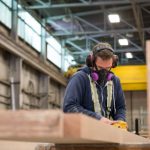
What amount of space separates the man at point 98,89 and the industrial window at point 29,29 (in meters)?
9.52

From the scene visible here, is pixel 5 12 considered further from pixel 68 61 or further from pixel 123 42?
pixel 68 61

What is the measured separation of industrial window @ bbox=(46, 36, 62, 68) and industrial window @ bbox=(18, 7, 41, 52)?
1068mm

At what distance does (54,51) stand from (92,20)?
7.86ft

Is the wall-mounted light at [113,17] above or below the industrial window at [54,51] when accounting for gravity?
above

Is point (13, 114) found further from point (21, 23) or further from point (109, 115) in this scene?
point (21, 23)

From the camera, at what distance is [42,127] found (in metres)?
1.00

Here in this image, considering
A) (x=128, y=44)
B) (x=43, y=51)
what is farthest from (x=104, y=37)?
(x=43, y=51)

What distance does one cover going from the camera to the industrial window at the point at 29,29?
1230 cm

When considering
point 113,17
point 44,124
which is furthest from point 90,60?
point 113,17

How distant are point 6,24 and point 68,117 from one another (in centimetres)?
1040

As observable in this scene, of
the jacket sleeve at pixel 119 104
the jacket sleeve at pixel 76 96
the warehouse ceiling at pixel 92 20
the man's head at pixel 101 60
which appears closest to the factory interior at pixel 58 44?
the warehouse ceiling at pixel 92 20

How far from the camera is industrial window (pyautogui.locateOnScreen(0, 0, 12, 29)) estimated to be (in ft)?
35.6

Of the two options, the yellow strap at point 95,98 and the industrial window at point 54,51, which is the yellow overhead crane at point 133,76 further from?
the yellow strap at point 95,98

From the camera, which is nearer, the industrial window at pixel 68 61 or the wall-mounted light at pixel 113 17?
the wall-mounted light at pixel 113 17
